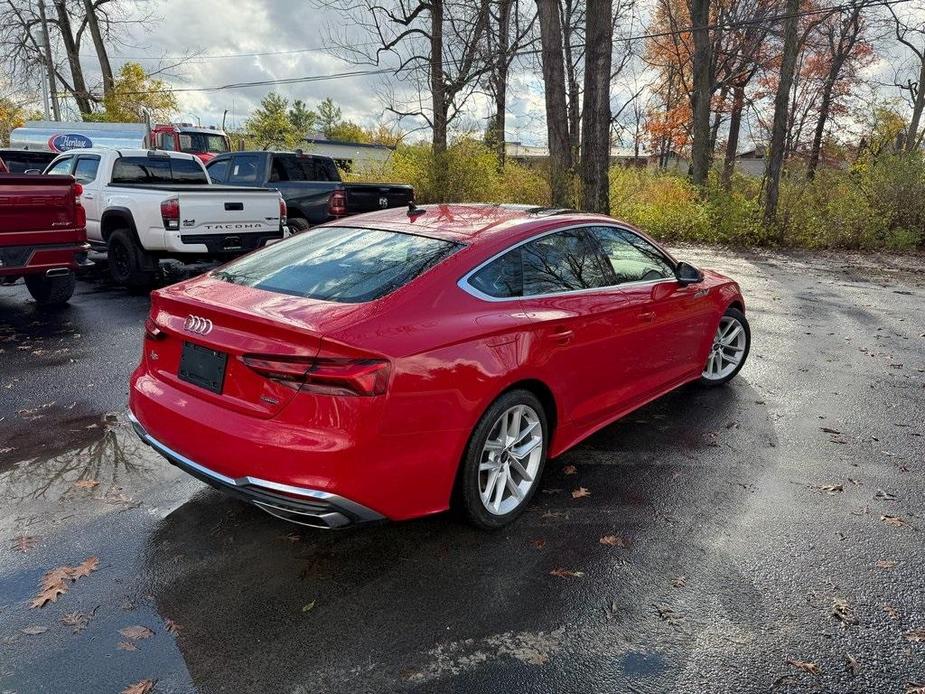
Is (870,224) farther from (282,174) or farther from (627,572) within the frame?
(627,572)

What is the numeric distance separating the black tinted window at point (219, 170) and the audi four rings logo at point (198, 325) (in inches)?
437

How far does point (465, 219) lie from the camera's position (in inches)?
154

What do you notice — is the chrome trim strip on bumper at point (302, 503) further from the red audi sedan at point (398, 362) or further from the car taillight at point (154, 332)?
the car taillight at point (154, 332)

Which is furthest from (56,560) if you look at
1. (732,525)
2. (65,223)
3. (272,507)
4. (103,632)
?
(65,223)

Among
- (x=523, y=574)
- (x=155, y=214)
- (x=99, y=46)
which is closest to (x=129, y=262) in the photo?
(x=155, y=214)

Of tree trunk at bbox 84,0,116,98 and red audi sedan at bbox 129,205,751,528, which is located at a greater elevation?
tree trunk at bbox 84,0,116,98

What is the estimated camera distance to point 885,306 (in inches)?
356

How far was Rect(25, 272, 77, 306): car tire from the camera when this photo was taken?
8.22 metres

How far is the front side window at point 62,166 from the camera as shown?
10.4 metres

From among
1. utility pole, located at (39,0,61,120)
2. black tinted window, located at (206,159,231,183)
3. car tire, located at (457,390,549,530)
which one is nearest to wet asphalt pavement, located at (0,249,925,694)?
car tire, located at (457,390,549,530)

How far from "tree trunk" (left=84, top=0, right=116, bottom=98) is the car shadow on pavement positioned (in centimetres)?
3451

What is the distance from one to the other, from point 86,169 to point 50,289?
2.76m

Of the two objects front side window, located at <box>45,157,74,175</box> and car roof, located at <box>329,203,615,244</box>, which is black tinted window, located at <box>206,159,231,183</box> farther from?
car roof, located at <box>329,203,615,244</box>

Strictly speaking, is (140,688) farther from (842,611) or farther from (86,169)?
(86,169)
